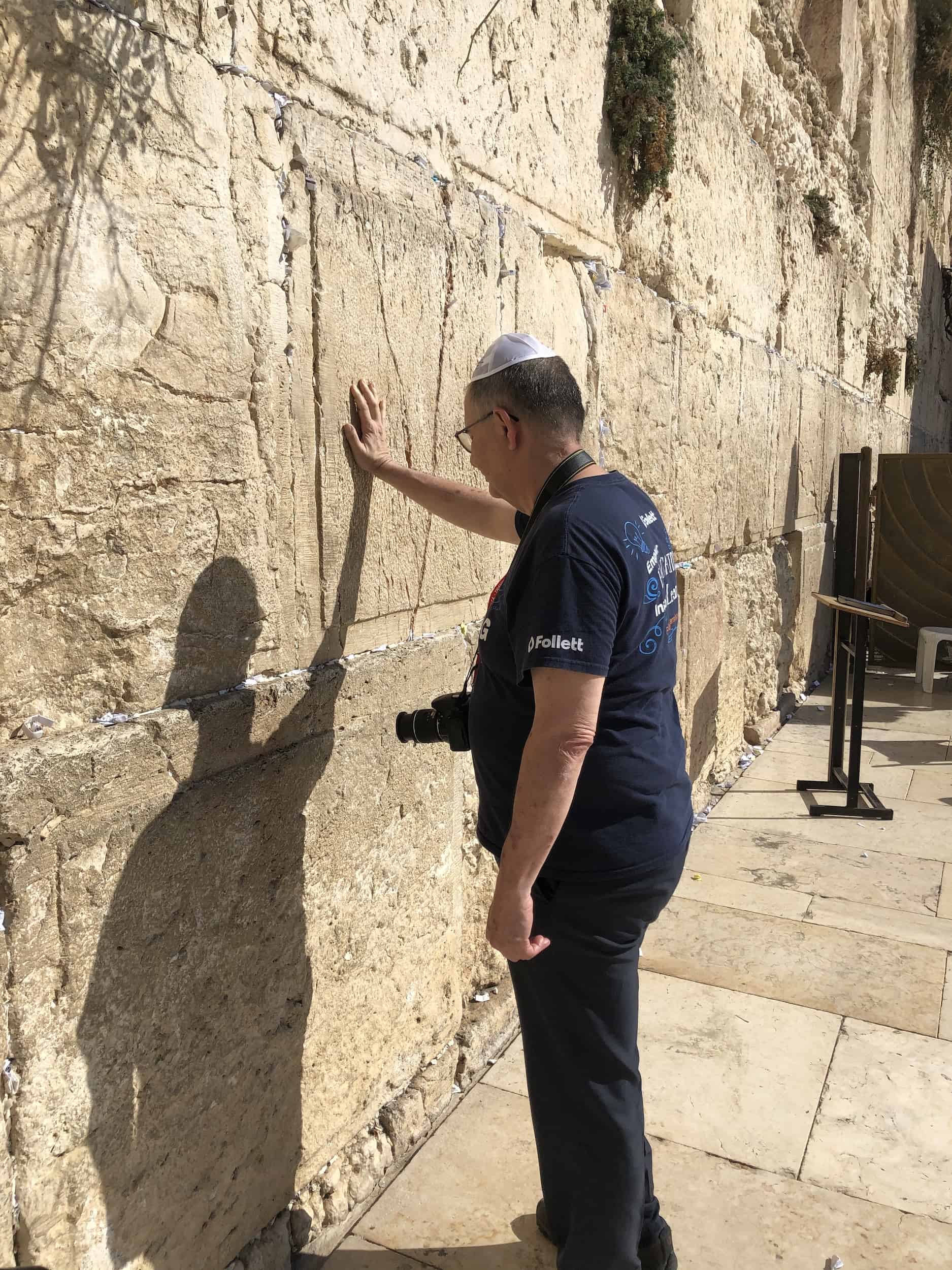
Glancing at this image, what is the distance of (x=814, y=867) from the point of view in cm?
461

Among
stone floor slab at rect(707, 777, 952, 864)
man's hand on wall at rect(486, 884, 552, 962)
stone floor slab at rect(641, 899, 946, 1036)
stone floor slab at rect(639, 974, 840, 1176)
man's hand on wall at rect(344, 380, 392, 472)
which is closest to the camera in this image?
man's hand on wall at rect(486, 884, 552, 962)

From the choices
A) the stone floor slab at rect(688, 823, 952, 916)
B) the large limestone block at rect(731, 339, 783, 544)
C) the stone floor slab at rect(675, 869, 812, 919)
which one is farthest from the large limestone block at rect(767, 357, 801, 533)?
the stone floor slab at rect(675, 869, 812, 919)

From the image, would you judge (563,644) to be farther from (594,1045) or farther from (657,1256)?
(657,1256)

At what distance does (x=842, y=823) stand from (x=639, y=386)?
254cm

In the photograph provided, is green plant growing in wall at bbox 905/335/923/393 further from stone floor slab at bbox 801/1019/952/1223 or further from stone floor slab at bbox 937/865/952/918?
stone floor slab at bbox 801/1019/952/1223

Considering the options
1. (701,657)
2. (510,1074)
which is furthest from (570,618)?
(701,657)

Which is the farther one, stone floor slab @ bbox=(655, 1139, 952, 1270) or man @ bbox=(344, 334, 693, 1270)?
stone floor slab @ bbox=(655, 1139, 952, 1270)

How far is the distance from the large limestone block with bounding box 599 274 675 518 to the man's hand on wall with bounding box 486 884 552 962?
2.34m

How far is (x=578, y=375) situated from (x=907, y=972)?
8.05 ft

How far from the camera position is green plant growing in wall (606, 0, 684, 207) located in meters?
3.82

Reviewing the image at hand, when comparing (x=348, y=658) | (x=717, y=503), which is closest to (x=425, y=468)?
(x=348, y=658)

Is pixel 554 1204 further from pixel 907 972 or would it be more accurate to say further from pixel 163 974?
pixel 907 972

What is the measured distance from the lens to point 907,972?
3.64 meters

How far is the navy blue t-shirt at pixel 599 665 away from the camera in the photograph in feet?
5.90
